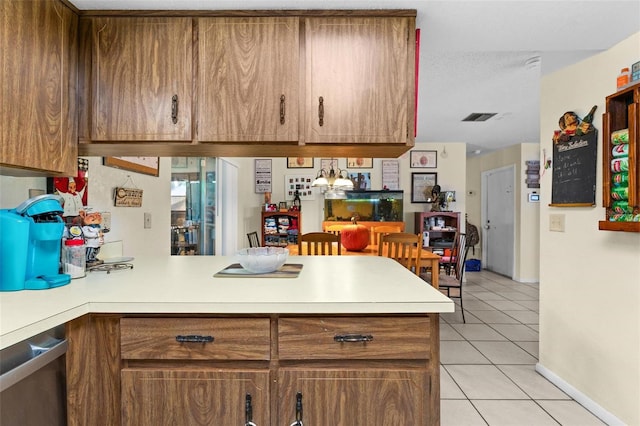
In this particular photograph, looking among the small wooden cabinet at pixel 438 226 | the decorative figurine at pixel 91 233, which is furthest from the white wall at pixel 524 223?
the decorative figurine at pixel 91 233

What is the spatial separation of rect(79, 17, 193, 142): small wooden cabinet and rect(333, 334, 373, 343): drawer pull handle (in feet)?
3.92

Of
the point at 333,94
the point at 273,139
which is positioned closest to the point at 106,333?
the point at 273,139

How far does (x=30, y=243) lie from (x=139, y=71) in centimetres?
86

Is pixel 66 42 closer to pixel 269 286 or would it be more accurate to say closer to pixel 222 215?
pixel 269 286

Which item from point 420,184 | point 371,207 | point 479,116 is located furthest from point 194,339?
point 420,184

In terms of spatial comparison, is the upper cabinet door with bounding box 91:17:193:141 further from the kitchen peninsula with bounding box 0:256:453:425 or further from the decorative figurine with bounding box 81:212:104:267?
the kitchen peninsula with bounding box 0:256:453:425

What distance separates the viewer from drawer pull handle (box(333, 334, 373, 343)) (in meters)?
1.17

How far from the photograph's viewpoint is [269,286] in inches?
54.5

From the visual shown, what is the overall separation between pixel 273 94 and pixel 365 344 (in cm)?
115

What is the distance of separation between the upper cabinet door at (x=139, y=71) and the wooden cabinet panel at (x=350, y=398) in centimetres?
126

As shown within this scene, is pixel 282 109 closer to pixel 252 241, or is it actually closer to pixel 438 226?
pixel 252 241

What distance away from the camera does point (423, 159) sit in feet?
19.2

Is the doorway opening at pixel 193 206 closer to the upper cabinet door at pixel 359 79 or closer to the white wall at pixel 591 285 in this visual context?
the upper cabinet door at pixel 359 79

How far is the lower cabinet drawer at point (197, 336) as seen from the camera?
1180mm
